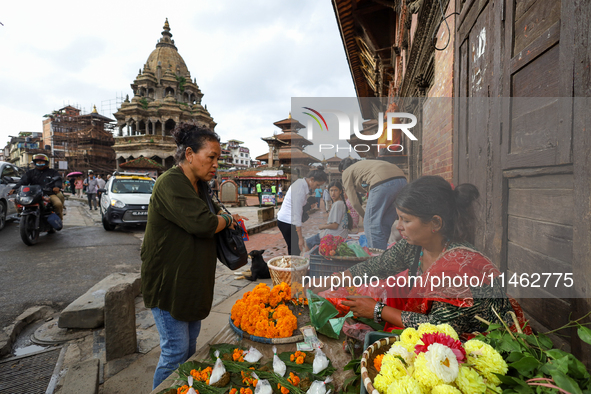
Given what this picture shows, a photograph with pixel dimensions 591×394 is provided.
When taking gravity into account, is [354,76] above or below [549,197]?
above

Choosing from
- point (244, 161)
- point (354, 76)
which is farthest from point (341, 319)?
point (244, 161)

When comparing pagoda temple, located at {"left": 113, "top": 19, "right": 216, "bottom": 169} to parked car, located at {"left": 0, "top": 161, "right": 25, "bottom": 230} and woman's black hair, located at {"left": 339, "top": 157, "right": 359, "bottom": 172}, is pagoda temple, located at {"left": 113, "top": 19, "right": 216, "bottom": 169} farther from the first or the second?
woman's black hair, located at {"left": 339, "top": 157, "right": 359, "bottom": 172}

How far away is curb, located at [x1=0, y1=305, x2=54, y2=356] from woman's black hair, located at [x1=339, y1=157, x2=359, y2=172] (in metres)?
3.35

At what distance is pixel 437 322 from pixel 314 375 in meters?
Result: 0.71

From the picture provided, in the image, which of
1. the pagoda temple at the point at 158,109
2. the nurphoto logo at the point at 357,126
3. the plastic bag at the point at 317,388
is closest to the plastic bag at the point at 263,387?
the plastic bag at the point at 317,388

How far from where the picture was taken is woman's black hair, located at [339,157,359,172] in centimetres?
166

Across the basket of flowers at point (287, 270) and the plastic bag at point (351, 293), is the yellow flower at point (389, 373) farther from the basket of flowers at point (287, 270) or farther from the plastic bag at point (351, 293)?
the basket of flowers at point (287, 270)

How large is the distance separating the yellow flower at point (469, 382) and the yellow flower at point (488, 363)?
47 mm

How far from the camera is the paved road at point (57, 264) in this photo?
12.7ft

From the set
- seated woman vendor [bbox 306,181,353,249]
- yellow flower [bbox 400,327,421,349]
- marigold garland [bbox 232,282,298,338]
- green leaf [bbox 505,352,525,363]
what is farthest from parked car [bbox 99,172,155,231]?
green leaf [bbox 505,352,525,363]

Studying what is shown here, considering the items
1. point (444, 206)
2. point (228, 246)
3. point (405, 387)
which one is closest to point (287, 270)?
point (228, 246)

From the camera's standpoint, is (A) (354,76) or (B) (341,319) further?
(A) (354,76)

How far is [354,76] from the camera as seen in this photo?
1089cm

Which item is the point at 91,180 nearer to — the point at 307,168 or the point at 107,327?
the point at 107,327
